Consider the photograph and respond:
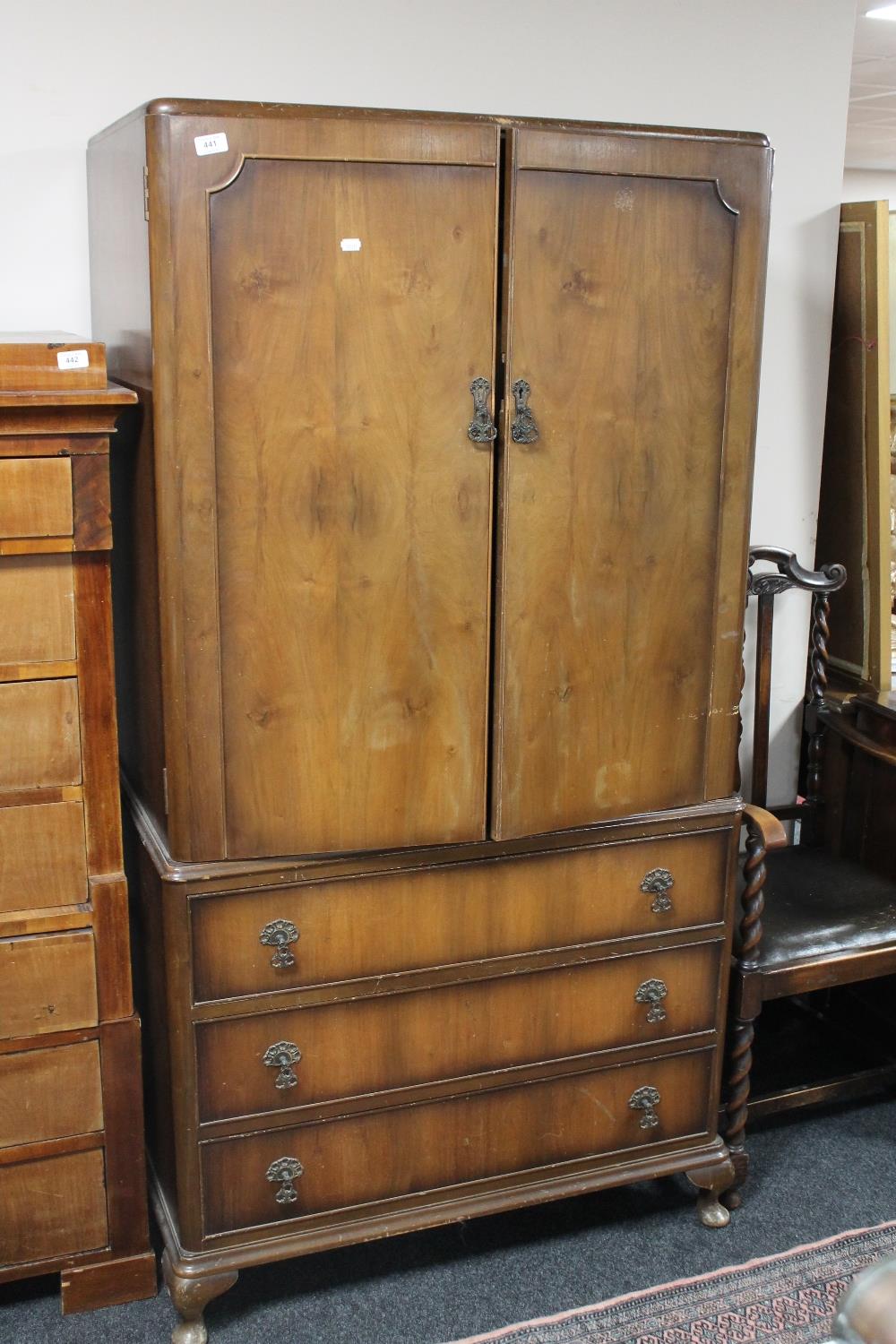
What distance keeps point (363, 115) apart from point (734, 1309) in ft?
6.72

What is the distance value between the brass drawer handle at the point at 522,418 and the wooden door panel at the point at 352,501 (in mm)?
61

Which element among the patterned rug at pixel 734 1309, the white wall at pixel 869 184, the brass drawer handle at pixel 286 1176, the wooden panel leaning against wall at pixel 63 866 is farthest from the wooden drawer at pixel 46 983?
Result: the white wall at pixel 869 184

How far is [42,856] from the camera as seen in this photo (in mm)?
2072

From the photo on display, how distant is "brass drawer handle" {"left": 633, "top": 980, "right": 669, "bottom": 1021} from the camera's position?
2.38 meters

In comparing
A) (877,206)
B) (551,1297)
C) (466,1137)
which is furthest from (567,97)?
(551,1297)

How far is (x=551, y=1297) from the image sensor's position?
7.55 ft

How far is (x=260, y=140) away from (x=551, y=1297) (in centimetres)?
196

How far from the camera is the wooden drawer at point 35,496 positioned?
191cm

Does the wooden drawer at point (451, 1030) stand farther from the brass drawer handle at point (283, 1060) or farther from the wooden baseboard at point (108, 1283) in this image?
the wooden baseboard at point (108, 1283)

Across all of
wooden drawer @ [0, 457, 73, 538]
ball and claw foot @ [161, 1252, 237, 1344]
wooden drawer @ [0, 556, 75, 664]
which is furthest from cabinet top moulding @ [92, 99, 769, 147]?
ball and claw foot @ [161, 1252, 237, 1344]

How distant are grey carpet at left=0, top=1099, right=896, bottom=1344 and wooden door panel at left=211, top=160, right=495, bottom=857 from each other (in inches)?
33.5

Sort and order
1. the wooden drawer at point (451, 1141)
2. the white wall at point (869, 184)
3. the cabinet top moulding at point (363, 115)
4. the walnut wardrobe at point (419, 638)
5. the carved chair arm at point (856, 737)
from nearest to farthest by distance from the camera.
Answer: the cabinet top moulding at point (363, 115) → the walnut wardrobe at point (419, 638) → the wooden drawer at point (451, 1141) → the carved chair arm at point (856, 737) → the white wall at point (869, 184)

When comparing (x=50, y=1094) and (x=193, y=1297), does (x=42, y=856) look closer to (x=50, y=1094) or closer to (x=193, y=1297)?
(x=50, y=1094)

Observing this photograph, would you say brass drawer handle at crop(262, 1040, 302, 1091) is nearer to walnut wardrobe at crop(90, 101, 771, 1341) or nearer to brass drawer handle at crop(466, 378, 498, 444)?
walnut wardrobe at crop(90, 101, 771, 1341)
